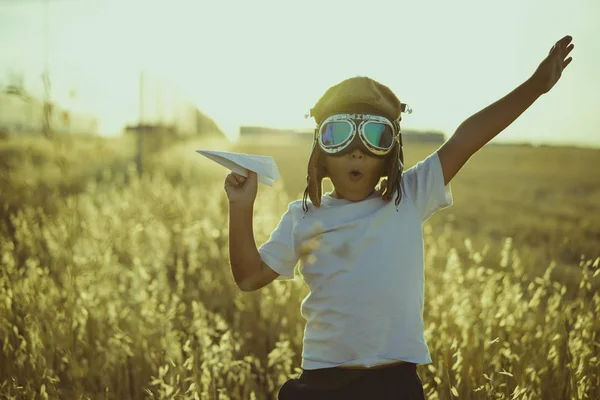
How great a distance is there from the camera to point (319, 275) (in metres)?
2.12

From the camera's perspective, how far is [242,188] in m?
2.11

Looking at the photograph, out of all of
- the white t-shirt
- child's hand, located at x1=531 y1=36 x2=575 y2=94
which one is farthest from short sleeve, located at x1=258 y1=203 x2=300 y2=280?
child's hand, located at x1=531 y1=36 x2=575 y2=94

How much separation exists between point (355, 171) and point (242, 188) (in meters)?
0.39

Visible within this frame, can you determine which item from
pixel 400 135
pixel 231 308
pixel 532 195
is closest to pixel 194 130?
pixel 532 195

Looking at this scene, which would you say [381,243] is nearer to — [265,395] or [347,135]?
[347,135]

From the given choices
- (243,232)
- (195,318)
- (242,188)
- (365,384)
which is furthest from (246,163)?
(195,318)

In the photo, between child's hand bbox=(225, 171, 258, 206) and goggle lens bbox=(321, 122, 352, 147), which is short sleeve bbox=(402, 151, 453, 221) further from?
child's hand bbox=(225, 171, 258, 206)

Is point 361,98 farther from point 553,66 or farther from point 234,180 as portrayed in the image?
point 553,66

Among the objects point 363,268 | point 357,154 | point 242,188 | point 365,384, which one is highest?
point 357,154

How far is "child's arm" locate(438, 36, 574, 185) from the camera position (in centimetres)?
214

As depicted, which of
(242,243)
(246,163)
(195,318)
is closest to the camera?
(246,163)

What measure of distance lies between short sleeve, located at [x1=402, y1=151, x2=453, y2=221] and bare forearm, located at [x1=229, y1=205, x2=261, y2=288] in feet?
1.80

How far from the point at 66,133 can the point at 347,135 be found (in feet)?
6.49

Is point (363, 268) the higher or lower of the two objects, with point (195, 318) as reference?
higher
